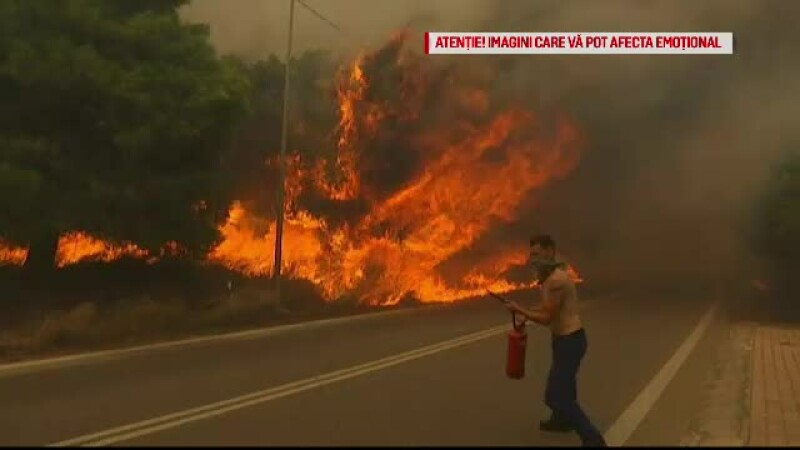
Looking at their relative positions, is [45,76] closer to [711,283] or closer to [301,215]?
[301,215]

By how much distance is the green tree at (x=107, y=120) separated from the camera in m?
20.3

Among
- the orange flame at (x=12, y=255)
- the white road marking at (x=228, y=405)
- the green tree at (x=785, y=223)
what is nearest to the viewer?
the white road marking at (x=228, y=405)

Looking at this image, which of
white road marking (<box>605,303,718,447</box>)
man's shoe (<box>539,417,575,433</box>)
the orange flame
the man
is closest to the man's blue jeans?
the man

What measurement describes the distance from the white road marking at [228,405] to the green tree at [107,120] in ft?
30.0

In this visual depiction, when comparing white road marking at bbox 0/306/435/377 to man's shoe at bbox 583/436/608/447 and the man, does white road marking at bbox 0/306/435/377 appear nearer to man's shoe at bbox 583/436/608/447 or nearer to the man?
the man

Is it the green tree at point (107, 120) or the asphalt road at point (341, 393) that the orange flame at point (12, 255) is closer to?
the green tree at point (107, 120)

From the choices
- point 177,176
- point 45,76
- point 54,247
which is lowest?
point 54,247

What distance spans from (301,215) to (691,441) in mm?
27321

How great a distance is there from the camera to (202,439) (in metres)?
7.80

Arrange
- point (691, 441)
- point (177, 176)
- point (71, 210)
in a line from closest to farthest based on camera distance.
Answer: point (691, 441)
point (71, 210)
point (177, 176)

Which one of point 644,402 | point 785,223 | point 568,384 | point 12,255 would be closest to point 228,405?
point 568,384

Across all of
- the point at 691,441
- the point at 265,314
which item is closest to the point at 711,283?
the point at 265,314

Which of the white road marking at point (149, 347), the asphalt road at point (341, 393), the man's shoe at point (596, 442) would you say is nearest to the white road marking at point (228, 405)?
the asphalt road at point (341, 393)

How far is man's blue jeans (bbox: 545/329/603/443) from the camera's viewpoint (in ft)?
24.7
